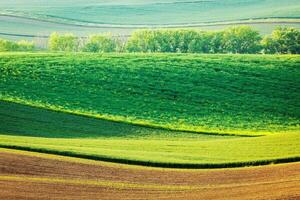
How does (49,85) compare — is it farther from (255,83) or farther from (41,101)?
(255,83)

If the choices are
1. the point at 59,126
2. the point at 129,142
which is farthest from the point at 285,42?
the point at 129,142

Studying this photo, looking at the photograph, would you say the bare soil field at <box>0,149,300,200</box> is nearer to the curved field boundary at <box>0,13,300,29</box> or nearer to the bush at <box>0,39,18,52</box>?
the bush at <box>0,39,18,52</box>

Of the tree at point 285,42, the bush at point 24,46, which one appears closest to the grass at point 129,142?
the tree at point 285,42

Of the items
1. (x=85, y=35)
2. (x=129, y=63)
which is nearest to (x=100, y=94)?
(x=129, y=63)

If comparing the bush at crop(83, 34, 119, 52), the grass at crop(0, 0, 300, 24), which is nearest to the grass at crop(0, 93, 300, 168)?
the bush at crop(83, 34, 119, 52)

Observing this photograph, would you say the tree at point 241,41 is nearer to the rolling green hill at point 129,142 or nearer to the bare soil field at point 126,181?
the rolling green hill at point 129,142
